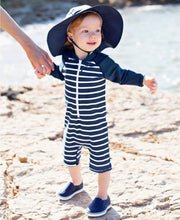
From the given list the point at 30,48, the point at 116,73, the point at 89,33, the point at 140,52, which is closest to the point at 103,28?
the point at 89,33

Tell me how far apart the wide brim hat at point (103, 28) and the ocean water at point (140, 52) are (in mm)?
3046

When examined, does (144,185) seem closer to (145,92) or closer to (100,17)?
(100,17)

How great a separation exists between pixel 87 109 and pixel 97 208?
53cm

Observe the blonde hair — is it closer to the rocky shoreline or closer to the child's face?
the child's face

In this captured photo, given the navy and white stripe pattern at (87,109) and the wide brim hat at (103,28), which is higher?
the wide brim hat at (103,28)

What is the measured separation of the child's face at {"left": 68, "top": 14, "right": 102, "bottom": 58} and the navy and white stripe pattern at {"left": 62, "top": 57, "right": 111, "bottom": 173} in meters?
0.08

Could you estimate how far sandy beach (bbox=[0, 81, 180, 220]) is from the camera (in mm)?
2049

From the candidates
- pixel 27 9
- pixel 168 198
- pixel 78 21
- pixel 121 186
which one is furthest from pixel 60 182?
pixel 27 9

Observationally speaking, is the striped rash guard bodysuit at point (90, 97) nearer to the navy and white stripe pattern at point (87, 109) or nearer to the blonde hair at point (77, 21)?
the navy and white stripe pattern at point (87, 109)

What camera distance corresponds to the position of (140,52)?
284 inches

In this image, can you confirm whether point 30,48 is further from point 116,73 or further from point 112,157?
point 112,157

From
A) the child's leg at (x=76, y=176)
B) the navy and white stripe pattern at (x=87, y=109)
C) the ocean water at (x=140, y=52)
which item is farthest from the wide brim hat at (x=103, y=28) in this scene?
the ocean water at (x=140, y=52)

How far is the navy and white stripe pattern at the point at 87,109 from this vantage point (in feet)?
6.19

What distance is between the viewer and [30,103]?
3.54m
